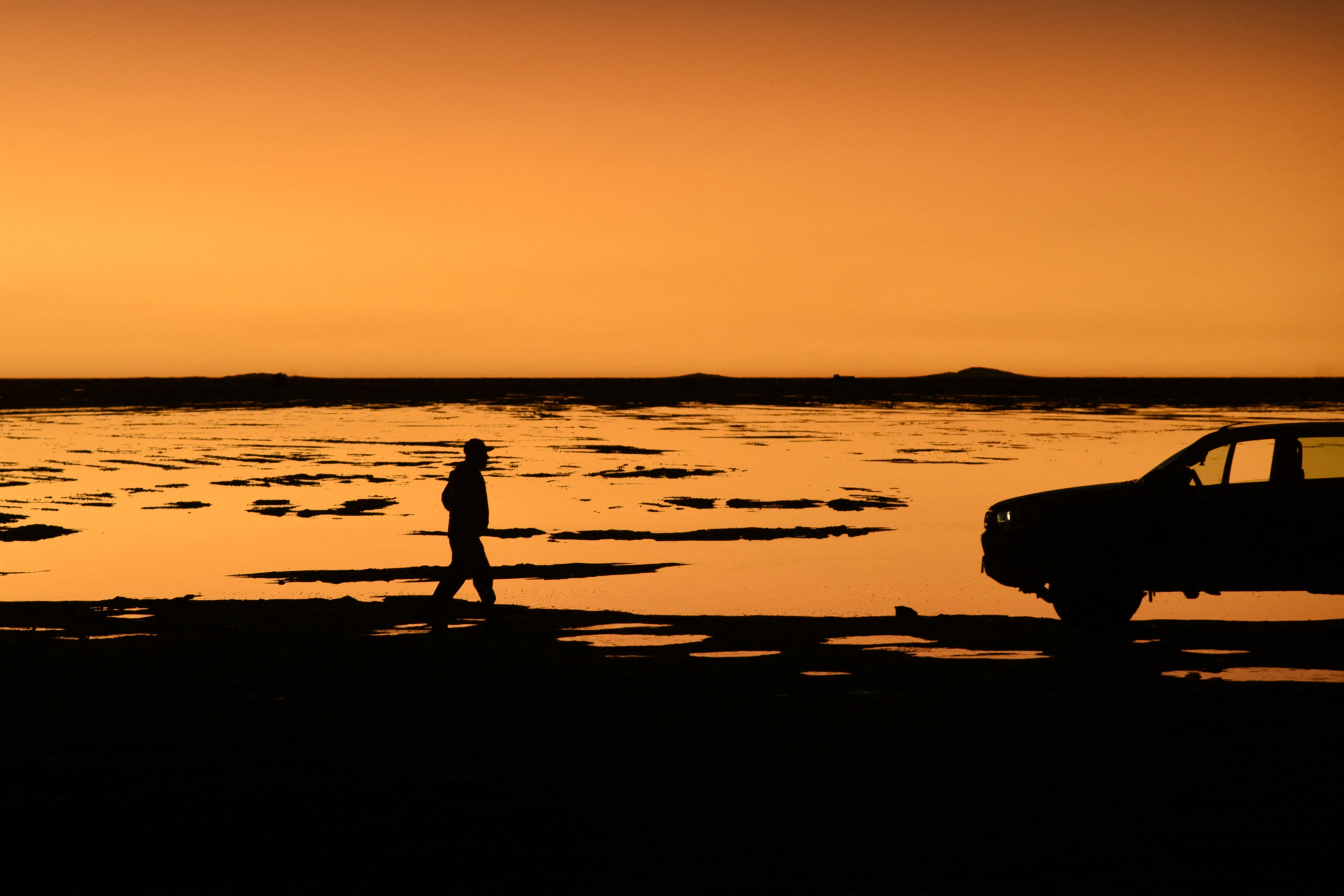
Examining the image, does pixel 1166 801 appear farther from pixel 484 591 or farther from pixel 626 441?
pixel 626 441

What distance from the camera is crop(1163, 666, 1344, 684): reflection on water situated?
932cm

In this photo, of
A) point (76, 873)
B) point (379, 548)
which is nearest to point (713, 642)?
point (76, 873)

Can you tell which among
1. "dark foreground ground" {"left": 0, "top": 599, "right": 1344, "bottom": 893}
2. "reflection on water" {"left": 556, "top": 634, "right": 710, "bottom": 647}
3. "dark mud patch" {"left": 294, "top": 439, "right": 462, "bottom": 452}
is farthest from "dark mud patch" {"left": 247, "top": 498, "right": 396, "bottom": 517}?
"dark mud patch" {"left": 294, "top": 439, "right": 462, "bottom": 452}

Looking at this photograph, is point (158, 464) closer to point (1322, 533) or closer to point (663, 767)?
point (1322, 533)

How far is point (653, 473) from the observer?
30.2 metres

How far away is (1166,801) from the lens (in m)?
6.25

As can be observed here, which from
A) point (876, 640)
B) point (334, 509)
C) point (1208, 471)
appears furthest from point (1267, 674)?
point (334, 509)

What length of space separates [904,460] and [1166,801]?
27573 mm

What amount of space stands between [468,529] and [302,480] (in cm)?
1700

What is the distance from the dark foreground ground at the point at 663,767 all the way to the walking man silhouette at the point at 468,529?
2.92 ft

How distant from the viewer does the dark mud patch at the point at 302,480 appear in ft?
89.2

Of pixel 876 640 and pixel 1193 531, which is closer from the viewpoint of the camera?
pixel 876 640

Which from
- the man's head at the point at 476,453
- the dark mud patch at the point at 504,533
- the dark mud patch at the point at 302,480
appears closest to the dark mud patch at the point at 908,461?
the dark mud patch at the point at 302,480

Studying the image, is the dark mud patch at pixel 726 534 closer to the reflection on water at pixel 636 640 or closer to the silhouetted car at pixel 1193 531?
the silhouetted car at pixel 1193 531
